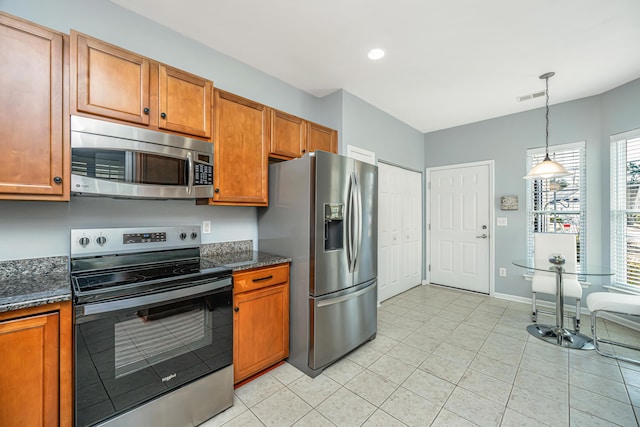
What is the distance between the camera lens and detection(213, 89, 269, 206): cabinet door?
209cm

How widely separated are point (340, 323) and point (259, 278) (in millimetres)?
818

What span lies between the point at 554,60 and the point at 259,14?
9.03 ft

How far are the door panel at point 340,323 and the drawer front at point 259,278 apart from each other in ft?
1.05

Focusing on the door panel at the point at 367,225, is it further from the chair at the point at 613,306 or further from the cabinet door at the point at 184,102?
the chair at the point at 613,306

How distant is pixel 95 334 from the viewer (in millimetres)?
1277

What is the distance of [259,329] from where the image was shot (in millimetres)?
2068

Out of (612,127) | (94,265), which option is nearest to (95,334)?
(94,265)

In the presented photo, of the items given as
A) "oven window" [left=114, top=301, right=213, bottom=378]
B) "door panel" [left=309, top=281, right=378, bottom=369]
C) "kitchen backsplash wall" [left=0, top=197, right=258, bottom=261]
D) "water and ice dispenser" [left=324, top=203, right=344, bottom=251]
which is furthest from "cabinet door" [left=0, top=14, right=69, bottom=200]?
"door panel" [left=309, top=281, right=378, bottom=369]

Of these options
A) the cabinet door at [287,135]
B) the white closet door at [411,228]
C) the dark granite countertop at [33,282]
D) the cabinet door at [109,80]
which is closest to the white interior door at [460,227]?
the white closet door at [411,228]

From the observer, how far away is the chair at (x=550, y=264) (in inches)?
114

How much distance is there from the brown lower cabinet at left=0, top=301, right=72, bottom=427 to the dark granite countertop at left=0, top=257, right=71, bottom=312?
0.04 meters

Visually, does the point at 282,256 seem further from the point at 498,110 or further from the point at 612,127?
the point at 612,127

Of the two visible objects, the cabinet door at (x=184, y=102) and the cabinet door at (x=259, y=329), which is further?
the cabinet door at (x=259, y=329)

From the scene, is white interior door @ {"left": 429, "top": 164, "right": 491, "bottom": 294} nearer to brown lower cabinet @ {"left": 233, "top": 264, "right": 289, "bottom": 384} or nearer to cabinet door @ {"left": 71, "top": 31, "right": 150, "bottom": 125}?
brown lower cabinet @ {"left": 233, "top": 264, "right": 289, "bottom": 384}
